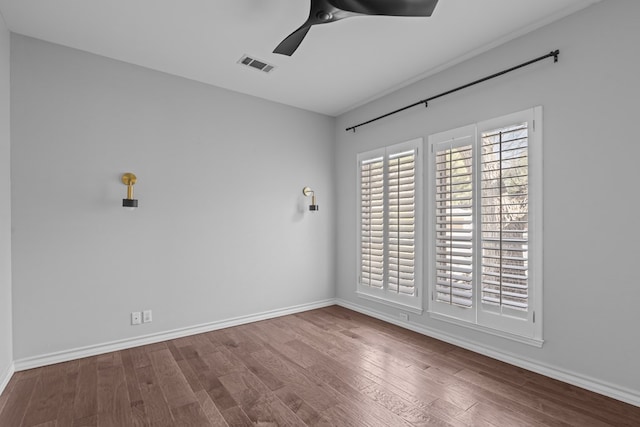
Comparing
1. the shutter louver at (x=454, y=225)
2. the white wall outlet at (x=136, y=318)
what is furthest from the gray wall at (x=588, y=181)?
the white wall outlet at (x=136, y=318)

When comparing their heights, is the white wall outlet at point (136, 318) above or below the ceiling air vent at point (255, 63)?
below

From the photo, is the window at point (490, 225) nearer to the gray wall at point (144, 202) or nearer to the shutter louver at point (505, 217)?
the shutter louver at point (505, 217)

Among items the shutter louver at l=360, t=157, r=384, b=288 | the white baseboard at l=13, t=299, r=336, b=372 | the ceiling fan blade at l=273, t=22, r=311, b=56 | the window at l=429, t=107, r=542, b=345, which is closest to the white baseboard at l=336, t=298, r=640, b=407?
the window at l=429, t=107, r=542, b=345

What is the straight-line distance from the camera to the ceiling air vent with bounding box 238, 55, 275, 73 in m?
3.04

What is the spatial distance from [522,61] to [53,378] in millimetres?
4491

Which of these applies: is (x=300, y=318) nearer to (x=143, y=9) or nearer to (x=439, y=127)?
(x=439, y=127)

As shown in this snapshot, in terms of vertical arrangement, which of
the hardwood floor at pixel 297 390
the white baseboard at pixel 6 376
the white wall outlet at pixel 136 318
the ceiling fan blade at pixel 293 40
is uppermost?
the ceiling fan blade at pixel 293 40

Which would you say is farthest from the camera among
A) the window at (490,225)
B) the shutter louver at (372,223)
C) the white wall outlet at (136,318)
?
the shutter louver at (372,223)

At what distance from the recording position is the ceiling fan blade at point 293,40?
2.06 meters

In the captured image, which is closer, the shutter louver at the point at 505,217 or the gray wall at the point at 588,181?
the gray wall at the point at 588,181

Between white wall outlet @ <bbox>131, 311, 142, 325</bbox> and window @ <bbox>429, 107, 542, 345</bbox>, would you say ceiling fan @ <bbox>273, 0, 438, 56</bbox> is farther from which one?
white wall outlet @ <bbox>131, 311, 142, 325</bbox>

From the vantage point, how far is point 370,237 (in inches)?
159

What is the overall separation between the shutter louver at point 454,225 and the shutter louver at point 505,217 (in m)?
0.14

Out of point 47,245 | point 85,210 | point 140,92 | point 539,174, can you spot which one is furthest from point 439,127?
point 47,245
